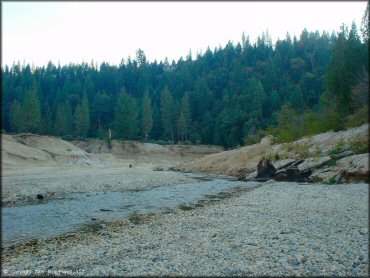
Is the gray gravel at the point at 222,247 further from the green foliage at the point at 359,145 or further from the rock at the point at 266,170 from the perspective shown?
the rock at the point at 266,170

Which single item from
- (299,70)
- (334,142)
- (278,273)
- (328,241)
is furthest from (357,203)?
(299,70)

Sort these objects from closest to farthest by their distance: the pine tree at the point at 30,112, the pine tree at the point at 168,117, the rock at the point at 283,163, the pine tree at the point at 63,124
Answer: the rock at the point at 283,163 → the pine tree at the point at 30,112 → the pine tree at the point at 63,124 → the pine tree at the point at 168,117

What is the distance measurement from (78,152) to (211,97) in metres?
64.8

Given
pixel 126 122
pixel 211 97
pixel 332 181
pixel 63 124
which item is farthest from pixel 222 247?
pixel 211 97

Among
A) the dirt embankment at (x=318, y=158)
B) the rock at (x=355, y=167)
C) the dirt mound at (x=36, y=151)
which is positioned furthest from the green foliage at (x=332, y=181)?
the dirt mound at (x=36, y=151)

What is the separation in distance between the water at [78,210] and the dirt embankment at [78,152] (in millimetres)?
24529

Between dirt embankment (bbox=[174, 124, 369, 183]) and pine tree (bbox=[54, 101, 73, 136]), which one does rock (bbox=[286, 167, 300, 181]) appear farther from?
pine tree (bbox=[54, 101, 73, 136])

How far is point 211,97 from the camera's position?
4395 inches

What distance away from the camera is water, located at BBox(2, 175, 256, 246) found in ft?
37.2

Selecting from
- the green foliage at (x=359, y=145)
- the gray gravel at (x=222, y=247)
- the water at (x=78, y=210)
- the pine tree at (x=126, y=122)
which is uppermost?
the pine tree at (x=126, y=122)

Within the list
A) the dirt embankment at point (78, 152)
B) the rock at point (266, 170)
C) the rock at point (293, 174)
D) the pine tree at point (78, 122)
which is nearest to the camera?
the rock at point (293, 174)

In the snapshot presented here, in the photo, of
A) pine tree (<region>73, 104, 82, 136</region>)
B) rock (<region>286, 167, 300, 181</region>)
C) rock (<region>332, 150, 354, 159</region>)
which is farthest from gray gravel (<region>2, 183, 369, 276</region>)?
pine tree (<region>73, 104, 82, 136</region>)

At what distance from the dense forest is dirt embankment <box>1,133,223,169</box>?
36.8 feet

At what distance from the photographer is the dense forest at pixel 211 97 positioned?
4450 centimetres
